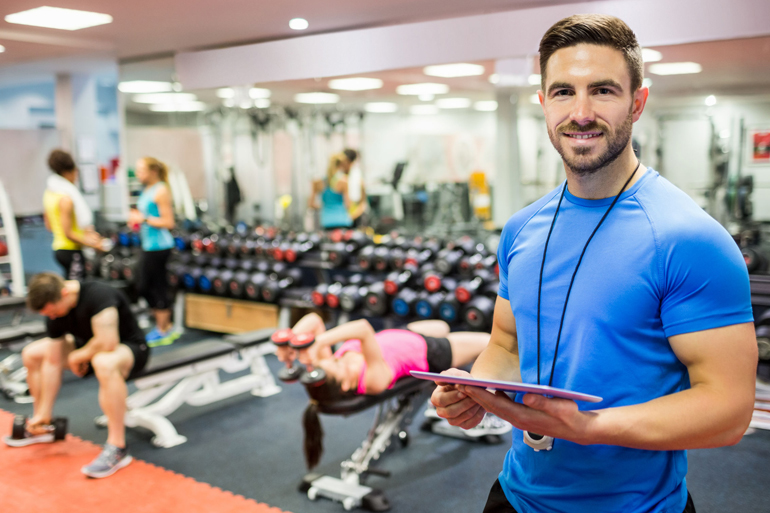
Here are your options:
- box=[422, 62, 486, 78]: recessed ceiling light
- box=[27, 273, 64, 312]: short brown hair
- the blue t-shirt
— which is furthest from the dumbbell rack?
the blue t-shirt

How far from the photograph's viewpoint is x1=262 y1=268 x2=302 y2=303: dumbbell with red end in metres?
4.82

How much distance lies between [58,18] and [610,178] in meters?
4.64

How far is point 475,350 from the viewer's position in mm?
3047

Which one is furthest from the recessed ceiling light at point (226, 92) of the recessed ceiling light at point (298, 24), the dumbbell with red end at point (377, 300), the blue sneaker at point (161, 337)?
the dumbbell with red end at point (377, 300)

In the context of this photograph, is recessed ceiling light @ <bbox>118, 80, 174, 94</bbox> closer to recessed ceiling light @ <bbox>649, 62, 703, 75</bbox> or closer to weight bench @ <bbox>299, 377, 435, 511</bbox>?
recessed ceiling light @ <bbox>649, 62, 703, 75</bbox>

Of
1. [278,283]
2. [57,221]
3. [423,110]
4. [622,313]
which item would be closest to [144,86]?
[57,221]

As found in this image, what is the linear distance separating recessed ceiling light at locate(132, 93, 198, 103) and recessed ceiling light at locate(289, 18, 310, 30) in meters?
1.98

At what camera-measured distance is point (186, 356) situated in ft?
11.2

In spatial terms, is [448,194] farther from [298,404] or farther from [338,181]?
[298,404]

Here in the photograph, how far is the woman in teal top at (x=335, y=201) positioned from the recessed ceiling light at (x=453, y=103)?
185cm

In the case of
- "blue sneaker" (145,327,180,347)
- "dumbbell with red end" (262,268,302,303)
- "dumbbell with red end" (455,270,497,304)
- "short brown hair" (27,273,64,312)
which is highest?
"short brown hair" (27,273,64,312)

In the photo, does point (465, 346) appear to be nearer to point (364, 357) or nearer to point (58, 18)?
point (364, 357)

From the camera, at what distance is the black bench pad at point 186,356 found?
3.26 meters

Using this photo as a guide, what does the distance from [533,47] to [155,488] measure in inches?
130
